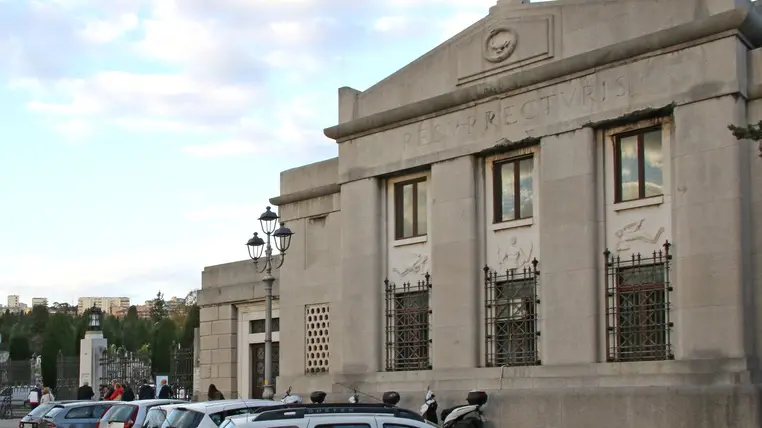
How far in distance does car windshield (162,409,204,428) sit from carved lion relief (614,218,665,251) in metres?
9.35

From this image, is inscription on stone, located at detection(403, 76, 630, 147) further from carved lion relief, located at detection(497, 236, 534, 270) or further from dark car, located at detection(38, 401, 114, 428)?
dark car, located at detection(38, 401, 114, 428)

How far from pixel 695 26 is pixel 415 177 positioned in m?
7.53

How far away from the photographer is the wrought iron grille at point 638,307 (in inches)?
773

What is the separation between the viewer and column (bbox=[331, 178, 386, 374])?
24672 mm

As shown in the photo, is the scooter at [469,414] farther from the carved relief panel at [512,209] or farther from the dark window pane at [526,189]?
the dark window pane at [526,189]

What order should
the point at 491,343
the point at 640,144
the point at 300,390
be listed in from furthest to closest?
the point at 300,390, the point at 491,343, the point at 640,144

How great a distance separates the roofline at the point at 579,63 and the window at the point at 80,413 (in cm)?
848

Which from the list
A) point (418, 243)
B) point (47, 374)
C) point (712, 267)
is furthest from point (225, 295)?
point (47, 374)

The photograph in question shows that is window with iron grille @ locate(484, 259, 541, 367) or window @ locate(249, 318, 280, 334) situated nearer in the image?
window with iron grille @ locate(484, 259, 541, 367)

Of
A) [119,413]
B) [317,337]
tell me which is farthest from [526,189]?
[119,413]

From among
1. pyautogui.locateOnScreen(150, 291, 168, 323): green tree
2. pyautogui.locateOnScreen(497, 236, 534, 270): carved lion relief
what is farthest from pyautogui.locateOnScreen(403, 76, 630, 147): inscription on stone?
pyautogui.locateOnScreen(150, 291, 168, 323): green tree

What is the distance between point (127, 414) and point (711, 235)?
36.2ft

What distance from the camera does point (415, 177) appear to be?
24469 mm

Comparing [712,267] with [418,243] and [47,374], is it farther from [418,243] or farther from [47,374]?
[47,374]
